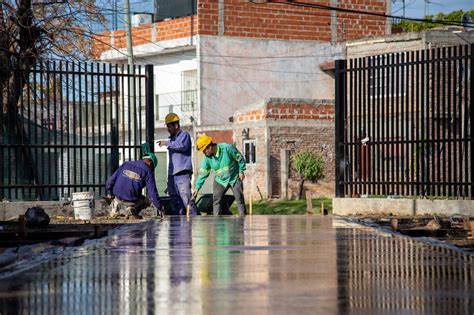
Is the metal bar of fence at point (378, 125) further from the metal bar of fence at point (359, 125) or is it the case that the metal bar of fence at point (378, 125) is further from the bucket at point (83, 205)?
the bucket at point (83, 205)

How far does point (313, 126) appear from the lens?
45.0 meters

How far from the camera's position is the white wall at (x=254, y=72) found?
50.3 m

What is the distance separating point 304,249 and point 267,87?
40.8m

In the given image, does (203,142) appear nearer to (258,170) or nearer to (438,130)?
(438,130)

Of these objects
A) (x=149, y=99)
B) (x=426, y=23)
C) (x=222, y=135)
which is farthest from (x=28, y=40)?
(x=426, y=23)

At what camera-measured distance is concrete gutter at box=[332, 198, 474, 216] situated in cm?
2041

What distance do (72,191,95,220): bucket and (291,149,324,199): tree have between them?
915 inches

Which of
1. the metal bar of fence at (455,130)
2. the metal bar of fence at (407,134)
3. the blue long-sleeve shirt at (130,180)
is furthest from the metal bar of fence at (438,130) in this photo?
the blue long-sleeve shirt at (130,180)

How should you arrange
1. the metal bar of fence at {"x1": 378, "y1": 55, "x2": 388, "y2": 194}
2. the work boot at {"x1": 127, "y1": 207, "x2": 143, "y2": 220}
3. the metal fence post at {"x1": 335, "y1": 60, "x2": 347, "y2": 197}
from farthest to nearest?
1. the metal fence post at {"x1": 335, "y1": 60, "x2": 347, "y2": 197}
2. the metal bar of fence at {"x1": 378, "y1": 55, "x2": 388, "y2": 194}
3. the work boot at {"x1": 127, "y1": 207, "x2": 143, "y2": 220}

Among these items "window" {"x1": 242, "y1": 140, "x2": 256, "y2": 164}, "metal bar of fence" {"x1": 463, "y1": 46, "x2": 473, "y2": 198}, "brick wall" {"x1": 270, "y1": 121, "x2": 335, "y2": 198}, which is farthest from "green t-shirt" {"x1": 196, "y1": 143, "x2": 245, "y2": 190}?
"window" {"x1": 242, "y1": 140, "x2": 256, "y2": 164}

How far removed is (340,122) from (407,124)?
1.89m

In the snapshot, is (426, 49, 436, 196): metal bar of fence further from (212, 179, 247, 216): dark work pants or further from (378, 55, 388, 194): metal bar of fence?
(212, 179, 247, 216): dark work pants

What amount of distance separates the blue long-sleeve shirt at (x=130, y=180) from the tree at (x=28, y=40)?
216 cm

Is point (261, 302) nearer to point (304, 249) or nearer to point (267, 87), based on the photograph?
point (304, 249)
